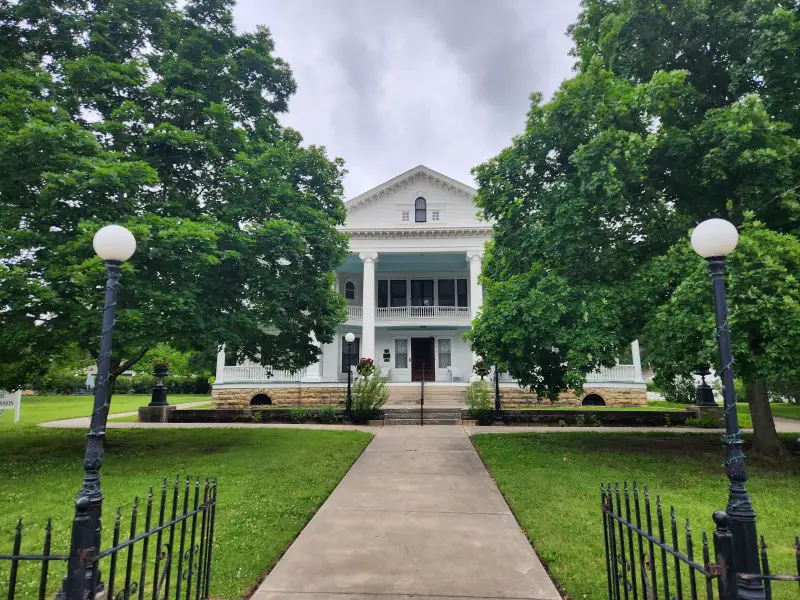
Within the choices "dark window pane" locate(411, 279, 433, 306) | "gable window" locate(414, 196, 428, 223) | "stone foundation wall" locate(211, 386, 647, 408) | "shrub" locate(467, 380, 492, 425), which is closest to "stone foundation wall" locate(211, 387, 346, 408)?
"stone foundation wall" locate(211, 386, 647, 408)

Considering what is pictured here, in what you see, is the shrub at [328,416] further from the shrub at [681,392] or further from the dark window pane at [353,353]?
the shrub at [681,392]

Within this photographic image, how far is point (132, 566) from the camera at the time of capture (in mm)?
4594

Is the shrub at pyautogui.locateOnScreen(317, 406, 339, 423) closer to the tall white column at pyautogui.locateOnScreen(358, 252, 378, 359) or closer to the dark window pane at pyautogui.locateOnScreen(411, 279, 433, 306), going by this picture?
the tall white column at pyautogui.locateOnScreen(358, 252, 378, 359)

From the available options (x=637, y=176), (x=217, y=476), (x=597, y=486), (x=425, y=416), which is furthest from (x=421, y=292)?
(x=597, y=486)

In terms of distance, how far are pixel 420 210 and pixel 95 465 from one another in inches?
918

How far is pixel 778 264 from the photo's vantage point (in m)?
7.36

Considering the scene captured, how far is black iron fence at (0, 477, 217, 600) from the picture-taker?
2.77 meters

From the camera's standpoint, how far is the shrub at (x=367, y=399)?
16.7 metres

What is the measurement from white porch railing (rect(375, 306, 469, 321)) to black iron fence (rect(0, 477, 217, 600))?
66.2ft

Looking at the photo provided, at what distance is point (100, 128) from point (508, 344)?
32.6 ft

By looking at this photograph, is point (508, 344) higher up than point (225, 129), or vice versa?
point (225, 129)

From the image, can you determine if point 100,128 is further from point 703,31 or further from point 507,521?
point 703,31

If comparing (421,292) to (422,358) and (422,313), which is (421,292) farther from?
(422,358)

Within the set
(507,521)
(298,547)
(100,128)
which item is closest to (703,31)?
(507,521)
